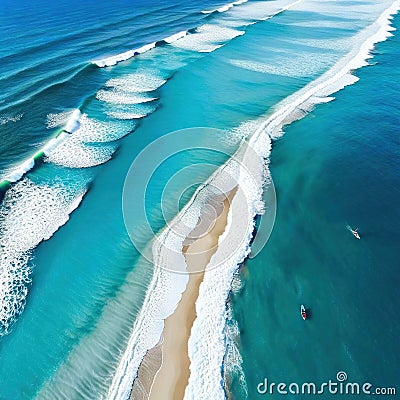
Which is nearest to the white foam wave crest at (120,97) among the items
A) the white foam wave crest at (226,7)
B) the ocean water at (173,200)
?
the ocean water at (173,200)

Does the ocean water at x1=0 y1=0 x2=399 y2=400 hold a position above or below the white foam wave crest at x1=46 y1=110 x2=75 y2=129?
below

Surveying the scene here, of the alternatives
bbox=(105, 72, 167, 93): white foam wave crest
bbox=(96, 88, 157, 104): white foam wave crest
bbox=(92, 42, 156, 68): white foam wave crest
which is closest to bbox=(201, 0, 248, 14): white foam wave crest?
bbox=(92, 42, 156, 68): white foam wave crest

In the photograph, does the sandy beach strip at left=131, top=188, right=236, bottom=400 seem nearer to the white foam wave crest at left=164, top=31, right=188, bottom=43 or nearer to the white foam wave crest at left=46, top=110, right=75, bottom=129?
the white foam wave crest at left=46, top=110, right=75, bottom=129

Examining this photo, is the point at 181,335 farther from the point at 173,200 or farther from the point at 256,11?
the point at 256,11

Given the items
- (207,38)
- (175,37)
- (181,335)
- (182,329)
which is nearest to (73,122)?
(182,329)

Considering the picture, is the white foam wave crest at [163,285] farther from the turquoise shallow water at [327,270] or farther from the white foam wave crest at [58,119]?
the white foam wave crest at [58,119]

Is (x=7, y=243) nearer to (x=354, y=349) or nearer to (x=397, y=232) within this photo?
(x=354, y=349)

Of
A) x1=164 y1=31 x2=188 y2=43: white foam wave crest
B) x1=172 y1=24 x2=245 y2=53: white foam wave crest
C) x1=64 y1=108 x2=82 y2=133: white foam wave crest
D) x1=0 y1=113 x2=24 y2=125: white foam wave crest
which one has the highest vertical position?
x1=0 y1=113 x2=24 y2=125: white foam wave crest

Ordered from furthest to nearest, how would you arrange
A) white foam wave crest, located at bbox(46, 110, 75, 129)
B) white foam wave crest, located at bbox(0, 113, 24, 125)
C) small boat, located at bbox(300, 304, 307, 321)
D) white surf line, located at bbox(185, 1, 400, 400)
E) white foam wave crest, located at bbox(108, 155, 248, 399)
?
white foam wave crest, located at bbox(46, 110, 75, 129) < white foam wave crest, located at bbox(0, 113, 24, 125) < small boat, located at bbox(300, 304, 307, 321) < white foam wave crest, located at bbox(108, 155, 248, 399) < white surf line, located at bbox(185, 1, 400, 400)
